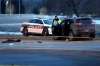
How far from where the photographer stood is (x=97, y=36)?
29422mm

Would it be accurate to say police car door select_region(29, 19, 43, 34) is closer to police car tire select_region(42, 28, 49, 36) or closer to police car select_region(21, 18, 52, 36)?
police car select_region(21, 18, 52, 36)

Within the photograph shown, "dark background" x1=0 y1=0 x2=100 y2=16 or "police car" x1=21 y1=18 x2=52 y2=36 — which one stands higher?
"dark background" x1=0 y1=0 x2=100 y2=16

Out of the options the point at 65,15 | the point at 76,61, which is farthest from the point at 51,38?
the point at 76,61

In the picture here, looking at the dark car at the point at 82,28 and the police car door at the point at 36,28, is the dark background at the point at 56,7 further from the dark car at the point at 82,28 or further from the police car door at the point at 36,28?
the dark car at the point at 82,28

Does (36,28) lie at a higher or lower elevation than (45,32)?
higher

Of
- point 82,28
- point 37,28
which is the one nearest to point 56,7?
point 37,28

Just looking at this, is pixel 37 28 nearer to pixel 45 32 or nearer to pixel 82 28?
pixel 45 32

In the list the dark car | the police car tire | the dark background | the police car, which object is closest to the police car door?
the police car

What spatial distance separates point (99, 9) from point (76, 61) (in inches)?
872

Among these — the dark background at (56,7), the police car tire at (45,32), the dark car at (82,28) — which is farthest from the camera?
the dark background at (56,7)

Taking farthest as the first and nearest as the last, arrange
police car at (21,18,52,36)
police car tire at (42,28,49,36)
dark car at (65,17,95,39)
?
1. police car at (21,18,52,36)
2. police car tire at (42,28,49,36)
3. dark car at (65,17,95,39)

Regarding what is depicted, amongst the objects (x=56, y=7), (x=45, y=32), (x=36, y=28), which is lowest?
(x=45, y=32)

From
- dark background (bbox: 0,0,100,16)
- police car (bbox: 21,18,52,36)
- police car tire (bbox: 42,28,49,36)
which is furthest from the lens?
dark background (bbox: 0,0,100,16)

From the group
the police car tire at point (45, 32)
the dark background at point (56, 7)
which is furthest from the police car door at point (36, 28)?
the dark background at point (56, 7)
